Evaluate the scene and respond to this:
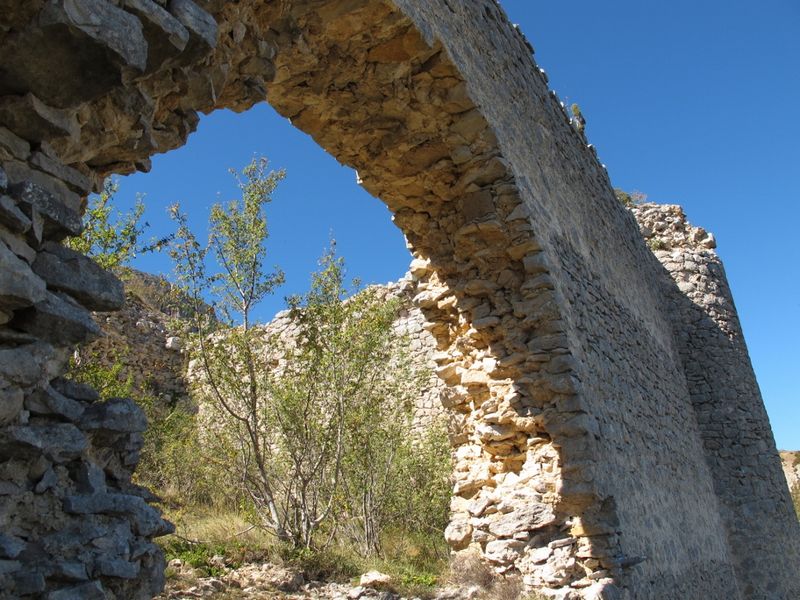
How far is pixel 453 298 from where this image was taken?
5.75 m

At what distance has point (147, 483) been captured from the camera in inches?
336

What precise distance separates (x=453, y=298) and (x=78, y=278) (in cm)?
392

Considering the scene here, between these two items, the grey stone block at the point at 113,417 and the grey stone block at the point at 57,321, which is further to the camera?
the grey stone block at the point at 113,417

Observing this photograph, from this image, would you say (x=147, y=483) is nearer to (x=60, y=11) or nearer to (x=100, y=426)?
(x=100, y=426)

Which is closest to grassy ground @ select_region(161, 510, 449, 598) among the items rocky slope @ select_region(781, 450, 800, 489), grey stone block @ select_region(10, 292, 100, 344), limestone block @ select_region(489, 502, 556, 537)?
limestone block @ select_region(489, 502, 556, 537)

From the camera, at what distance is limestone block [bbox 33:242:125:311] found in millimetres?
2035

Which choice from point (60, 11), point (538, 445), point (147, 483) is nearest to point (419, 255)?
point (538, 445)

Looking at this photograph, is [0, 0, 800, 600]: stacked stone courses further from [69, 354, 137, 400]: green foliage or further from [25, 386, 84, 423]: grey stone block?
[69, 354, 137, 400]: green foliage

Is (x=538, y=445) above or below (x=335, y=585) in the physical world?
above

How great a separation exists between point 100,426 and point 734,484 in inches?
418

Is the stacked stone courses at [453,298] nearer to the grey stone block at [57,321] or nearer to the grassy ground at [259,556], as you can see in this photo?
the grey stone block at [57,321]

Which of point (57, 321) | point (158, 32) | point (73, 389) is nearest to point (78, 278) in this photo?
point (57, 321)

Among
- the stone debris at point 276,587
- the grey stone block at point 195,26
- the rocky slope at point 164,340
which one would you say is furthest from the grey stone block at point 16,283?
the rocky slope at point 164,340

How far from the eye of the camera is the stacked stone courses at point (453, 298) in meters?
1.95
